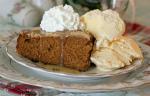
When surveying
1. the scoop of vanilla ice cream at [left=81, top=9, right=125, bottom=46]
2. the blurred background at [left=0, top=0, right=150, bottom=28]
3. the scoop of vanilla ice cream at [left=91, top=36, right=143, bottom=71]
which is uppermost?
the scoop of vanilla ice cream at [left=81, top=9, right=125, bottom=46]

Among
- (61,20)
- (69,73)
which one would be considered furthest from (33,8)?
(69,73)

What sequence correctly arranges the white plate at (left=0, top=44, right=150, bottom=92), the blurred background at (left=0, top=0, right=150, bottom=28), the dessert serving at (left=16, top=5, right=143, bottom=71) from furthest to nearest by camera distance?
the blurred background at (left=0, top=0, right=150, bottom=28) < the dessert serving at (left=16, top=5, right=143, bottom=71) < the white plate at (left=0, top=44, right=150, bottom=92)

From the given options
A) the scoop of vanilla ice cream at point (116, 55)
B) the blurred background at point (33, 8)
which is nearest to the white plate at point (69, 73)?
the scoop of vanilla ice cream at point (116, 55)

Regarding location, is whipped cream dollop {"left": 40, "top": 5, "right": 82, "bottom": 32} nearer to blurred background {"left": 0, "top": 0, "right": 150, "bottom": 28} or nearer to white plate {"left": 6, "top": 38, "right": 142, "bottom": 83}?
white plate {"left": 6, "top": 38, "right": 142, "bottom": 83}

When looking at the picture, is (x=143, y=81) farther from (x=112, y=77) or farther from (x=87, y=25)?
(x=87, y=25)

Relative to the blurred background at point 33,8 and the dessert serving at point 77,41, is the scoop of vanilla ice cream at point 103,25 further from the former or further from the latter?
the blurred background at point 33,8

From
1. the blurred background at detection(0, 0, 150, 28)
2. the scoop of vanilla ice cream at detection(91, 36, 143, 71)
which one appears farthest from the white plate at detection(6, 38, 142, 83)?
the blurred background at detection(0, 0, 150, 28)
